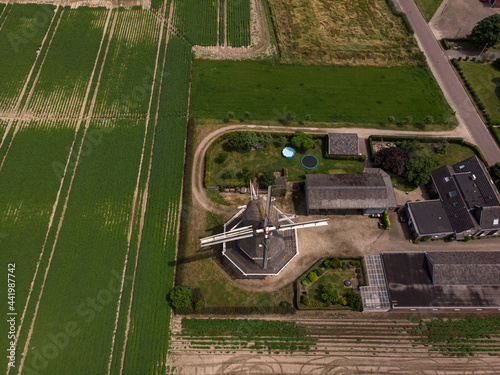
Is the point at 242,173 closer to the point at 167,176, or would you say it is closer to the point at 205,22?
the point at 167,176

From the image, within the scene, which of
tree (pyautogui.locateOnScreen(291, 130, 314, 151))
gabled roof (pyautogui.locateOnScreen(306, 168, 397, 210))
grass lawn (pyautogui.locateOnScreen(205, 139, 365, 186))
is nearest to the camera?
gabled roof (pyautogui.locateOnScreen(306, 168, 397, 210))

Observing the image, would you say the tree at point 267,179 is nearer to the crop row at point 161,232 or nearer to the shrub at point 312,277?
the crop row at point 161,232

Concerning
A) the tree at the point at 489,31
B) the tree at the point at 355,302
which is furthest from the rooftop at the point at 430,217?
the tree at the point at 489,31

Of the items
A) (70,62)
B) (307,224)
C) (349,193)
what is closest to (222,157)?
(307,224)

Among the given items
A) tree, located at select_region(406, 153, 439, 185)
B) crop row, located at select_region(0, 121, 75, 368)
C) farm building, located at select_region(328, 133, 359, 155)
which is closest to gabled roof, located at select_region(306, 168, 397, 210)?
tree, located at select_region(406, 153, 439, 185)

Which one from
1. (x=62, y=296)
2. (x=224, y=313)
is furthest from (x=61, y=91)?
(x=224, y=313)

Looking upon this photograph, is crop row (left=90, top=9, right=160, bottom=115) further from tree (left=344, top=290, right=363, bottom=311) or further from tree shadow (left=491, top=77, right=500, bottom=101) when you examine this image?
tree shadow (left=491, top=77, right=500, bottom=101)

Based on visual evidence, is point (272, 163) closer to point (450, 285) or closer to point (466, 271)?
point (450, 285)

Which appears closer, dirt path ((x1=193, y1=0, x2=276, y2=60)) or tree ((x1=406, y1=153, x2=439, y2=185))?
tree ((x1=406, y1=153, x2=439, y2=185))
